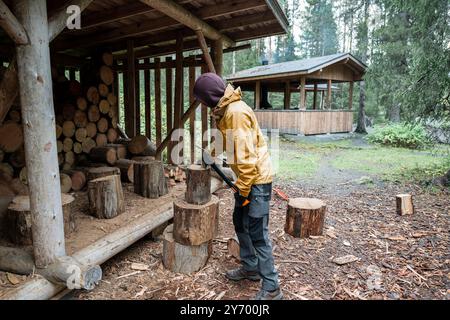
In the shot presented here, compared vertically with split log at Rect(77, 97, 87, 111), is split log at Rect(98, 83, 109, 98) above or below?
above

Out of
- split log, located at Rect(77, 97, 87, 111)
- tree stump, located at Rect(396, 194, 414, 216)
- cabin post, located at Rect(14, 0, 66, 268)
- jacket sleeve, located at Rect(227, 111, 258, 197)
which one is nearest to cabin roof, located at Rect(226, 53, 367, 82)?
tree stump, located at Rect(396, 194, 414, 216)

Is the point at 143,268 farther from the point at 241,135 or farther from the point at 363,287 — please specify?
the point at 363,287

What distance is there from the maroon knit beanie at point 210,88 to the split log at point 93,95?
4109 mm

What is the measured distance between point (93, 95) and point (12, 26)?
4.00 metres

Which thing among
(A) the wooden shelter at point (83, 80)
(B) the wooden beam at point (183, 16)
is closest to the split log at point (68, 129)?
(A) the wooden shelter at point (83, 80)

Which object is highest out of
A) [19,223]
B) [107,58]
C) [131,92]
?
[107,58]

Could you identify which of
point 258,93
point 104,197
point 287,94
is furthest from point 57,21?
point 287,94

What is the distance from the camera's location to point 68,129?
5688mm

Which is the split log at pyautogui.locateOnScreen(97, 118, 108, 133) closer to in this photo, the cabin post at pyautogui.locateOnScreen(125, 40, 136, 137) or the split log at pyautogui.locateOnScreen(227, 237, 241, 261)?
the cabin post at pyautogui.locateOnScreen(125, 40, 136, 137)

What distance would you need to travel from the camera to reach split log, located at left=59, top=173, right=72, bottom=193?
497 cm

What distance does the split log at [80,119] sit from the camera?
5832mm

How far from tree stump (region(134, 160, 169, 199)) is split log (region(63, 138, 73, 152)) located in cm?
164

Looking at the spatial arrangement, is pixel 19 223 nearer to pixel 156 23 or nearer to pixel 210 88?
pixel 210 88
